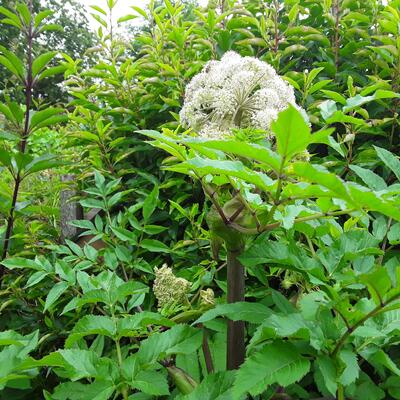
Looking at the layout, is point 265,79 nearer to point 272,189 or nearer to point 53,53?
point 272,189

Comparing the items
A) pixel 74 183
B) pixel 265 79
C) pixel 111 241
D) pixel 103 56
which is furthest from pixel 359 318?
pixel 103 56

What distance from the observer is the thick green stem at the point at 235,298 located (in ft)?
2.76

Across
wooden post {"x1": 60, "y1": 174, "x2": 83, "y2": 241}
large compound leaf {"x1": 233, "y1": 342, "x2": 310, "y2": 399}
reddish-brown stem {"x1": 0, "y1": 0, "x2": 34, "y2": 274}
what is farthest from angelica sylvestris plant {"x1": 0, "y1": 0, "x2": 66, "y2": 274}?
large compound leaf {"x1": 233, "y1": 342, "x2": 310, "y2": 399}

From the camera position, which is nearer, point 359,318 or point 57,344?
point 359,318

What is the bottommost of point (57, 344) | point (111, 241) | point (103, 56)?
point (57, 344)

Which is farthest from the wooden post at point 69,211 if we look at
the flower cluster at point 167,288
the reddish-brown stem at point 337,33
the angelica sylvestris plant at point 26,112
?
the reddish-brown stem at point 337,33

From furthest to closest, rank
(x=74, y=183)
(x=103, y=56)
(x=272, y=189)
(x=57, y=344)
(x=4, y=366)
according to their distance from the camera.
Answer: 1. (x=103, y=56)
2. (x=74, y=183)
3. (x=57, y=344)
4. (x=4, y=366)
5. (x=272, y=189)

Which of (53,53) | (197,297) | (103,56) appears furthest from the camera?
(103,56)

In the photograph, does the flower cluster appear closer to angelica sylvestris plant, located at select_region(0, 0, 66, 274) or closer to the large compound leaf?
the large compound leaf

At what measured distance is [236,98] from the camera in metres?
0.98

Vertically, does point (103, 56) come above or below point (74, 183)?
above

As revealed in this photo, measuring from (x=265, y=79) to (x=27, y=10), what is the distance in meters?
0.87

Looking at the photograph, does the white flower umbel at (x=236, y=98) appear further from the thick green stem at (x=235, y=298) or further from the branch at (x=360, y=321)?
the branch at (x=360, y=321)

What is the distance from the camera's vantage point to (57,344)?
144 cm
